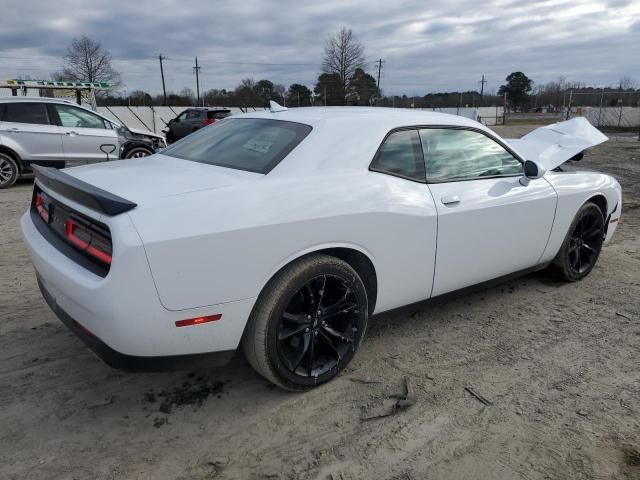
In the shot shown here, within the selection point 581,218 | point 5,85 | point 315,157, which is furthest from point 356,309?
point 5,85

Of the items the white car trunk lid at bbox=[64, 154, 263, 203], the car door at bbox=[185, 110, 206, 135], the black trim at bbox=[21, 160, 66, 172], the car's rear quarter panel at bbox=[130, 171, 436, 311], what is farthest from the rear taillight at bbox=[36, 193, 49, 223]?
the car door at bbox=[185, 110, 206, 135]

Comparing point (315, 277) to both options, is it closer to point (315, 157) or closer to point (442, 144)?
point (315, 157)

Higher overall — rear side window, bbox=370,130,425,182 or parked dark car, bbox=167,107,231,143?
rear side window, bbox=370,130,425,182

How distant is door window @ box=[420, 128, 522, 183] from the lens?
330cm

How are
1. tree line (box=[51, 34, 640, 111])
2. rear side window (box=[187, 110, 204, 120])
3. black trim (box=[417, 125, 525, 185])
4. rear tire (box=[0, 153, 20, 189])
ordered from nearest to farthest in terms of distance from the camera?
black trim (box=[417, 125, 525, 185]), rear tire (box=[0, 153, 20, 189]), rear side window (box=[187, 110, 204, 120]), tree line (box=[51, 34, 640, 111])

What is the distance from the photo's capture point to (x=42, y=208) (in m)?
3.00

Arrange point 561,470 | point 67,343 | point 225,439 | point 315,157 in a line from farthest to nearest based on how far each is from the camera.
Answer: point 67,343
point 315,157
point 225,439
point 561,470

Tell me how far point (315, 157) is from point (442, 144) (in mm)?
1070

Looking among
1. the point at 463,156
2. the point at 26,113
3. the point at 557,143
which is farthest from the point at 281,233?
the point at 26,113

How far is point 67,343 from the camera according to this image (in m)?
3.32

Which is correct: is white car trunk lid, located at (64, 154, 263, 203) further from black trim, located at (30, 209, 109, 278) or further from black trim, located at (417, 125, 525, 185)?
black trim, located at (417, 125, 525, 185)

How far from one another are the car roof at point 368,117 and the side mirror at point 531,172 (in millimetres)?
419

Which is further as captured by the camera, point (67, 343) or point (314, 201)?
point (67, 343)

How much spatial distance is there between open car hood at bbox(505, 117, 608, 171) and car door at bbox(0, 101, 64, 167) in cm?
844
